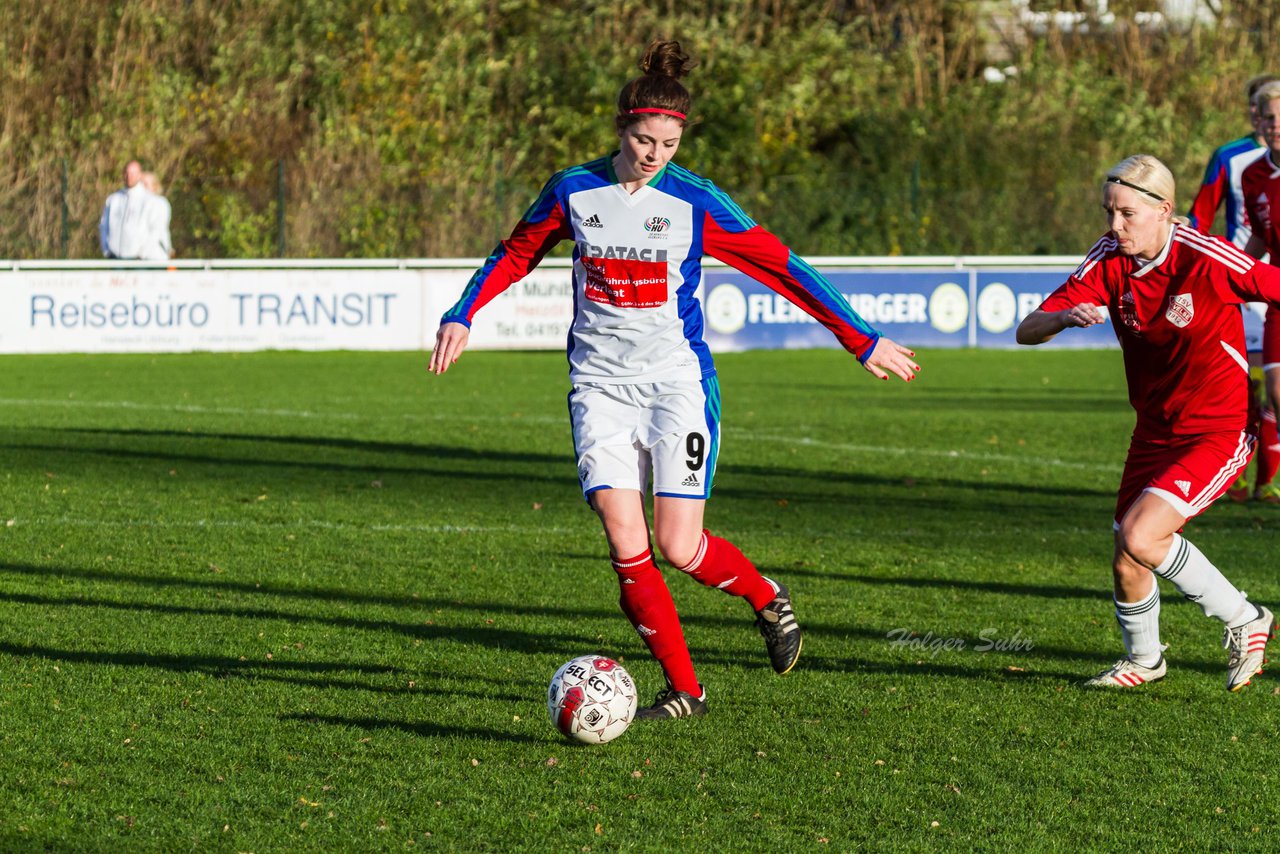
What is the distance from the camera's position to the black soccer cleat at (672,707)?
4.99 metres

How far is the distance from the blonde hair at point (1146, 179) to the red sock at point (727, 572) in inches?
61.3

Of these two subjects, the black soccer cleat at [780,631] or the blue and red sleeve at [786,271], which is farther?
the black soccer cleat at [780,631]

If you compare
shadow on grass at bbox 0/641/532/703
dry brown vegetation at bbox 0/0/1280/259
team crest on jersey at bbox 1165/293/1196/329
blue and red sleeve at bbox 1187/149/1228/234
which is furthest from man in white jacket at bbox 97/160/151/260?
team crest on jersey at bbox 1165/293/1196/329

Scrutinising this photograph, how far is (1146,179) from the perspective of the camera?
504 centimetres

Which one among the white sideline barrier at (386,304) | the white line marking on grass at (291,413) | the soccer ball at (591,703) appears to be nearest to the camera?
the soccer ball at (591,703)

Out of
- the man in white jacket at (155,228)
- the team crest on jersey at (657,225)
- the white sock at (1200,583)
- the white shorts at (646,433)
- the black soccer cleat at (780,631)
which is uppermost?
the man in white jacket at (155,228)

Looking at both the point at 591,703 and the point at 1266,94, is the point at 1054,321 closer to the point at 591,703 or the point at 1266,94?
the point at 591,703

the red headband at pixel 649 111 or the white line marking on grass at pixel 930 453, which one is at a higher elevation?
the red headband at pixel 649 111

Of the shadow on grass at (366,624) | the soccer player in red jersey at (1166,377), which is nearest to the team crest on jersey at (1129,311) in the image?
the soccer player in red jersey at (1166,377)

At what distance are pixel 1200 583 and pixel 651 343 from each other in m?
1.93

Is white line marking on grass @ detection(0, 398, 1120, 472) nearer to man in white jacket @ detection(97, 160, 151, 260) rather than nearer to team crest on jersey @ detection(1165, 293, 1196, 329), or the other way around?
team crest on jersey @ detection(1165, 293, 1196, 329)

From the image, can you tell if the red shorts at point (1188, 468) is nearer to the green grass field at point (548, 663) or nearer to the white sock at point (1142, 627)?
the white sock at point (1142, 627)

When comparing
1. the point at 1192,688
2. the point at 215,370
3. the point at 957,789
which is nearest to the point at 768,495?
the point at 1192,688

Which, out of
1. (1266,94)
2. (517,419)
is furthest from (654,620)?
(517,419)
